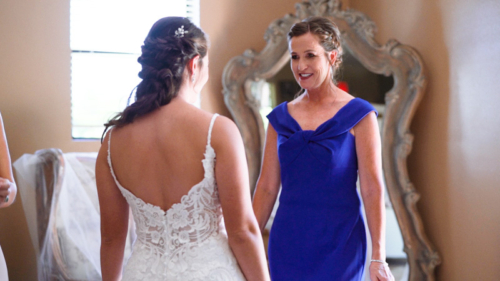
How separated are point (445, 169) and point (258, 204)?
54.4 inches

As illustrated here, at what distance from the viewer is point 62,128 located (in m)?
3.05

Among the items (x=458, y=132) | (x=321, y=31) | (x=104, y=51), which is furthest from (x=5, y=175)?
(x=458, y=132)

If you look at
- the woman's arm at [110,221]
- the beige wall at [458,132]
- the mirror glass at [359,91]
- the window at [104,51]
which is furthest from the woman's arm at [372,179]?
the window at [104,51]

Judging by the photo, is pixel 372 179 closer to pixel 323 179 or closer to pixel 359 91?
pixel 323 179

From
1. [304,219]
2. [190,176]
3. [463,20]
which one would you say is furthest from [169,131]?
[463,20]

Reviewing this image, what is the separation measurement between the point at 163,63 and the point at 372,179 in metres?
0.78

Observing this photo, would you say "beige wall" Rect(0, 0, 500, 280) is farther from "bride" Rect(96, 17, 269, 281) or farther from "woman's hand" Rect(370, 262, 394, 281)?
"bride" Rect(96, 17, 269, 281)

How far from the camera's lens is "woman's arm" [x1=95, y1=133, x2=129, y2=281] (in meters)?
1.29

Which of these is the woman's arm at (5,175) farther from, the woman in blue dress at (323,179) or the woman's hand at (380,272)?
the woman's hand at (380,272)

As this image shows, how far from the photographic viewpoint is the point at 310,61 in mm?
1714

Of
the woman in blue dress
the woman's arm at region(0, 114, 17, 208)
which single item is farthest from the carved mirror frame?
the woman's arm at region(0, 114, 17, 208)

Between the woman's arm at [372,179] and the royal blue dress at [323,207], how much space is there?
0.11 feet

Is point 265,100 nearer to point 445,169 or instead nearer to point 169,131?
point 445,169

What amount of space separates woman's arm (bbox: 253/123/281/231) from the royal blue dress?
8 cm
